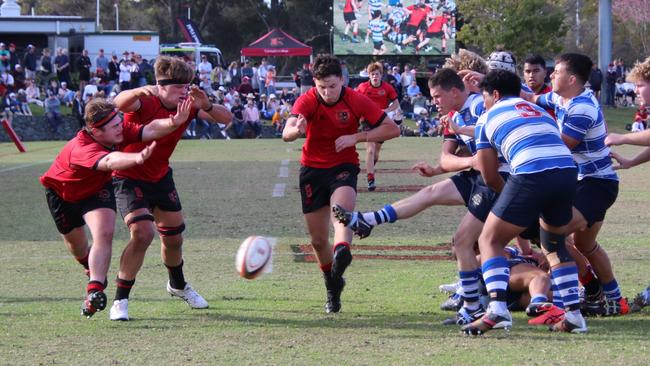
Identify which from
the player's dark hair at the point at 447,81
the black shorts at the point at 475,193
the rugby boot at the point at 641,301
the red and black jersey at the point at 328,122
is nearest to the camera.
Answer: the black shorts at the point at 475,193

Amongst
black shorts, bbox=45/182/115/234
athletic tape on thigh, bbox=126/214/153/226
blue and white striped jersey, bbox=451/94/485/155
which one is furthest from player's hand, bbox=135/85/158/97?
blue and white striped jersey, bbox=451/94/485/155

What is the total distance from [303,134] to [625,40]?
220 ft

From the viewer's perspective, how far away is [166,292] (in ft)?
34.1

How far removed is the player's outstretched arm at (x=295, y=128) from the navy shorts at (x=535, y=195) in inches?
91.9

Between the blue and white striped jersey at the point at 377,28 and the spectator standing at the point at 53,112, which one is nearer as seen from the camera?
the spectator standing at the point at 53,112

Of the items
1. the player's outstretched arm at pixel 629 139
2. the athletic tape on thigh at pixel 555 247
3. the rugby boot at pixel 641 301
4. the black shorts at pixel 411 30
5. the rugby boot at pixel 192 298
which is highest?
the black shorts at pixel 411 30

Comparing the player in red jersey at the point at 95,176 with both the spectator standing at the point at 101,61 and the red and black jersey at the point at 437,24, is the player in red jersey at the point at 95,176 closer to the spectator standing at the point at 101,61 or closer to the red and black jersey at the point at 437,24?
the spectator standing at the point at 101,61

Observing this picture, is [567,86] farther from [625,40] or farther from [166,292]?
[625,40]

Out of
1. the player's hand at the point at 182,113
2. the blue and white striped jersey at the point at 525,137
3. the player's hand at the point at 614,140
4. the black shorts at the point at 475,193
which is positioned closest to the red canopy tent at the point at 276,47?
the player's hand at the point at 182,113

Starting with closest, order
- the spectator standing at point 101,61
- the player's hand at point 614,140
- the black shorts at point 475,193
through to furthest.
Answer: the player's hand at point 614,140
the black shorts at point 475,193
the spectator standing at point 101,61

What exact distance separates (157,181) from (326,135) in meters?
1.51

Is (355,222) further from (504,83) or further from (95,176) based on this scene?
(95,176)

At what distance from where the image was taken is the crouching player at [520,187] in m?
7.41

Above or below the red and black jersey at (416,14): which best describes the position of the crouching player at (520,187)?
below
